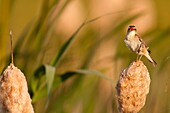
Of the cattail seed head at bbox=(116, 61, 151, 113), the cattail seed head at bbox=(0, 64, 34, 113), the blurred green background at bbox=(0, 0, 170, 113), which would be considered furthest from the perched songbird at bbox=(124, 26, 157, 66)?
the blurred green background at bbox=(0, 0, 170, 113)

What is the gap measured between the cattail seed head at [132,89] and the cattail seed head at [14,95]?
0.25 metres

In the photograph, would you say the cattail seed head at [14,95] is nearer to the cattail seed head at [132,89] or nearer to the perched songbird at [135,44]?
the cattail seed head at [132,89]

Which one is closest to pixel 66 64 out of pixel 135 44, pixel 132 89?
pixel 135 44

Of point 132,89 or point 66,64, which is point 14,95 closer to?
point 132,89

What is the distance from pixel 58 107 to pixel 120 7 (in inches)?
91.8

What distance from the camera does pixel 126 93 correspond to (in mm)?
1613

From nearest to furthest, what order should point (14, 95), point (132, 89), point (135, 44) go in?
point (14, 95) → point (132, 89) → point (135, 44)

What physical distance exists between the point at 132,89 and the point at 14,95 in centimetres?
30

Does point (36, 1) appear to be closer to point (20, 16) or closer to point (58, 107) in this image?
point (20, 16)

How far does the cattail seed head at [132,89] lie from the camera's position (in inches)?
63.5

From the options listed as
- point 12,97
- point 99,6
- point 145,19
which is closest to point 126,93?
point 12,97

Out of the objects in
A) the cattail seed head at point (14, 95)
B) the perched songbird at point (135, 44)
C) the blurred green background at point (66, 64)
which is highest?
the blurred green background at point (66, 64)

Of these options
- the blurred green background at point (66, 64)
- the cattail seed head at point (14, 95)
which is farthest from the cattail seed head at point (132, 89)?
the blurred green background at point (66, 64)

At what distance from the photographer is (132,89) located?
1610 millimetres
